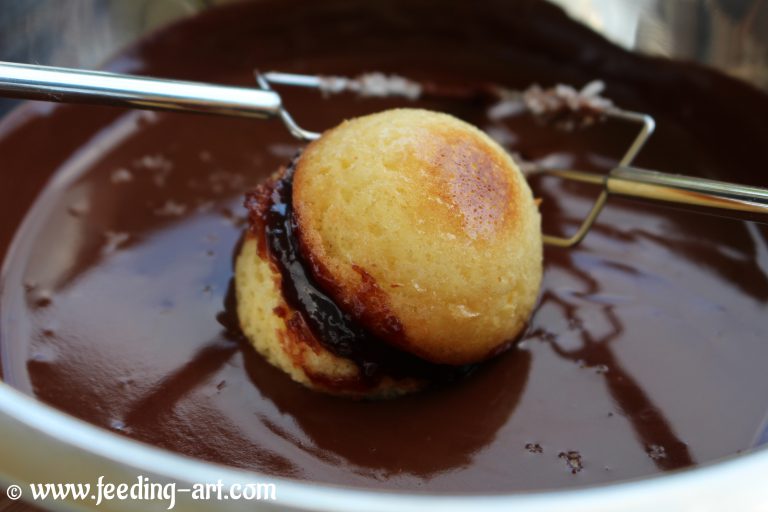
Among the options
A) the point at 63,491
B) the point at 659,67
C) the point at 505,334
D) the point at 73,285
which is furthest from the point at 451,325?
the point at 659,67

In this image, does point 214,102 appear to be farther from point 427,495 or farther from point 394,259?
point 427,495

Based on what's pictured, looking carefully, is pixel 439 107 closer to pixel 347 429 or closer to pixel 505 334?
pixel 505 334

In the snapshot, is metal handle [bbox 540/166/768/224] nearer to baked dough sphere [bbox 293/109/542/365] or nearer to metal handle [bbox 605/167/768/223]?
metal handle [bbox 605/167/768/223]

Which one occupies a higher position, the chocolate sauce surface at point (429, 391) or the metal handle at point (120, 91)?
the metal handle at point (120, 91)

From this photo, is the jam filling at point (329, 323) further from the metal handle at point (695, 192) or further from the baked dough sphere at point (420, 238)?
the metal handle at point (695, 192)

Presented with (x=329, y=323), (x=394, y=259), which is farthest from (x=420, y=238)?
(x=329, y=323)

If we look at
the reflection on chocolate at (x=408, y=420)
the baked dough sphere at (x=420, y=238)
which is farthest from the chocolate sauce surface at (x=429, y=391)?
the baked dough sphere at (x=420, y=238)
